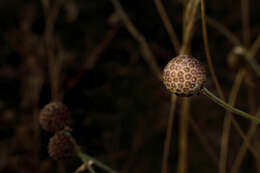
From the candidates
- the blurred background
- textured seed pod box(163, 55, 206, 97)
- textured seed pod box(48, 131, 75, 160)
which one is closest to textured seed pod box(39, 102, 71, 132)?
textured seed pod box(48, 131, 75, 160)

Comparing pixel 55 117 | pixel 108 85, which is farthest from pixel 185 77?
pixel 108 85

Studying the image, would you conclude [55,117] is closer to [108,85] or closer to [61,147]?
[61,147]

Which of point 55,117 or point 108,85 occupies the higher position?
point 108,85

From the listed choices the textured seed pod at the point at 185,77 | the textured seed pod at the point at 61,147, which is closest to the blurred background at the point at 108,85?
the textured seed pod at the point at 61,147

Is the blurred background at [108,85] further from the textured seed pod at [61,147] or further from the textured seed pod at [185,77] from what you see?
the textured seed pod at [185,77]

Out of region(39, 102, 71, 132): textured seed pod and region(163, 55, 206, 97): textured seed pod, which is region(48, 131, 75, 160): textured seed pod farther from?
region(163, 55, 206, 97): textured seed pod

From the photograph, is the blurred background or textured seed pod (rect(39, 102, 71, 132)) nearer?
textured seed pod (rect(39, 102, 71, 132))
